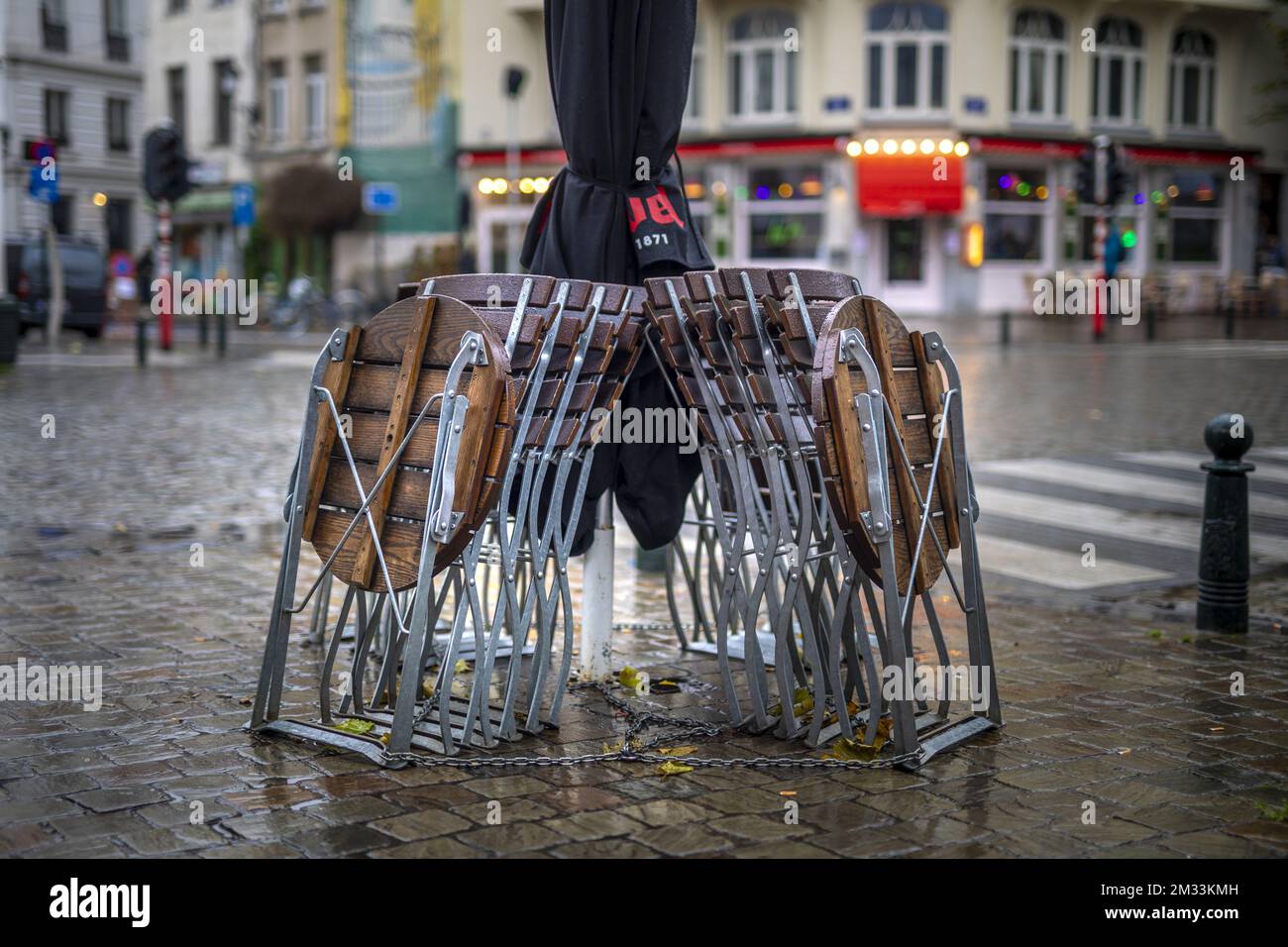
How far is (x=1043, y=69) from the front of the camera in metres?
36.0

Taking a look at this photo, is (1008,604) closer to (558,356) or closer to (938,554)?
(938,554)

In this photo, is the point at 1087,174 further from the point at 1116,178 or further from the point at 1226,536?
the point at 1226,536

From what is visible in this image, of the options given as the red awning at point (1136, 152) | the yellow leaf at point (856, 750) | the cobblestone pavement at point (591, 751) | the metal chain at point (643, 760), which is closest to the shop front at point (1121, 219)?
the red awning at point (1136, 152)

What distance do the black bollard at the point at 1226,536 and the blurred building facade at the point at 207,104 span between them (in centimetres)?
3899

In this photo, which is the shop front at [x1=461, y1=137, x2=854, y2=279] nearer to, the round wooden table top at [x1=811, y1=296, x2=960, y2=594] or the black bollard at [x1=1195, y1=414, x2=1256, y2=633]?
the black bollard at [x1=1195, y1=414, x2=1256, y2=633]

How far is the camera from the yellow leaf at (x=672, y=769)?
3953 mm

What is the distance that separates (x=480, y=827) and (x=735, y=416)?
1429 millimetres

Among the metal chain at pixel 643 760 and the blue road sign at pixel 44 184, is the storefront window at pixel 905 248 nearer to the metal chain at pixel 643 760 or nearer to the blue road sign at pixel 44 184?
the blue road sign at pixel 44 184

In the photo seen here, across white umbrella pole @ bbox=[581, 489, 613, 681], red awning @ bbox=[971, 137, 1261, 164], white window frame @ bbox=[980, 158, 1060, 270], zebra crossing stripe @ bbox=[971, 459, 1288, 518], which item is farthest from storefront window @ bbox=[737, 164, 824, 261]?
white umbrella pole @ bbox=[581, 489, 613, 681]

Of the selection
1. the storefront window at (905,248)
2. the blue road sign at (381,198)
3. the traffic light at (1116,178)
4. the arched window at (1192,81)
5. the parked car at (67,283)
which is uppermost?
the arched window at (1192,81)

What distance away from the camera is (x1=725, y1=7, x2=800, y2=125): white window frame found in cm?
3544

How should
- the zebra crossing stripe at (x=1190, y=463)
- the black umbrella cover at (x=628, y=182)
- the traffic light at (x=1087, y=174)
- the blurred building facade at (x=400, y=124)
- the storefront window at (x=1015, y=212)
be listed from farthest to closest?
the blurred building facade at (x=400, y=124)
the storefront window at (x=1015, y=212)
the traffic light at (x=1087, y=174)
the zebra crossing stripe at (x=1190, y=463)
the black umbrella cover at (x=628, y=182)

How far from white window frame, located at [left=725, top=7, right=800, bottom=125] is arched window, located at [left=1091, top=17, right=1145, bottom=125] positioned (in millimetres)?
7345
